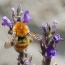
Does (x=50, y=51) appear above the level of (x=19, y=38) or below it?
below

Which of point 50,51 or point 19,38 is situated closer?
point 50,51

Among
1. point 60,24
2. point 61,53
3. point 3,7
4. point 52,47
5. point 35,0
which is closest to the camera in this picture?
point 52,47

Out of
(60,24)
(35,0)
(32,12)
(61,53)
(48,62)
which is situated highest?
(35,0)

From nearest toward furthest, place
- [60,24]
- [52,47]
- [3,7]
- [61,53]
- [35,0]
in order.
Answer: [52,47], [61,53], [60,24], [3,7], [35,0]

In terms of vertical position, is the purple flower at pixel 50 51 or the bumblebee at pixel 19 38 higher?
the bumblebee at pixel 19 38

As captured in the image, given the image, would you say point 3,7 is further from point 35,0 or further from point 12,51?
point 12,51

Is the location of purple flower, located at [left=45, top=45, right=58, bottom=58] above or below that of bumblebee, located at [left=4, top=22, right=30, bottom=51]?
below

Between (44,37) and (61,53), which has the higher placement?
(61,53)

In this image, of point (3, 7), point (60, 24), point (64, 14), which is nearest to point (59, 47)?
point (60, 24)
